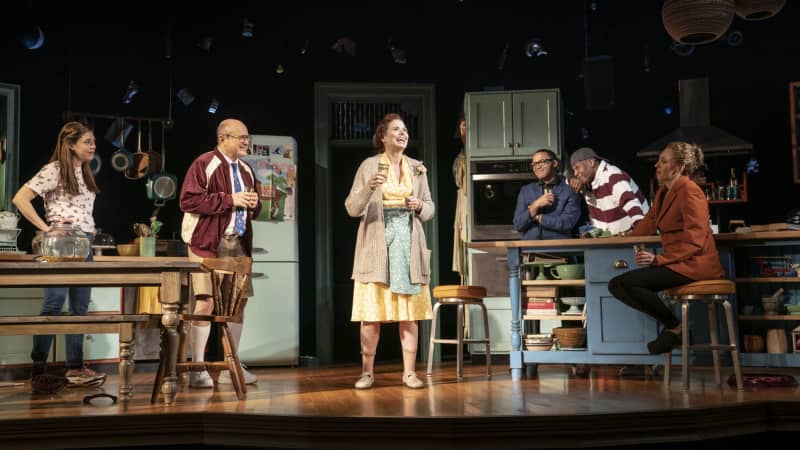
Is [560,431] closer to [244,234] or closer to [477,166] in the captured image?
[244,234]

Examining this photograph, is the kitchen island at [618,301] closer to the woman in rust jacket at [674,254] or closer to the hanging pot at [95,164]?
the woman in rust jacket at [674,254]

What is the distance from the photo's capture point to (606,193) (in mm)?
6398

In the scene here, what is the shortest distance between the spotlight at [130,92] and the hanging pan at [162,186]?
0.50 metres

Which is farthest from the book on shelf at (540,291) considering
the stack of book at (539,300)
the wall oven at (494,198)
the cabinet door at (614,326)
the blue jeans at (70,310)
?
the blue jeans at (70,310)

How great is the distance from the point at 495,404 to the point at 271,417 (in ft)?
3.38

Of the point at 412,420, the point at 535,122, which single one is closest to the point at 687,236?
the point at 412,420

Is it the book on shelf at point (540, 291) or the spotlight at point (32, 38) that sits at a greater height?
the spotlight at point (32, 38)

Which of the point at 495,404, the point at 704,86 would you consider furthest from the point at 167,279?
the point at 704,86

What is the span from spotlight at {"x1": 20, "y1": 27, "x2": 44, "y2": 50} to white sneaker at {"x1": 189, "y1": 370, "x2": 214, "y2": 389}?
342cm

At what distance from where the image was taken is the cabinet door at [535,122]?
7730mm

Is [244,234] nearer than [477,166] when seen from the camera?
Yes

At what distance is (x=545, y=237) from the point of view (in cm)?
638

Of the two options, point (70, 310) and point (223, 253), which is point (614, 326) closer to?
point (223, 253)

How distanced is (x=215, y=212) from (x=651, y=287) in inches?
97.8
